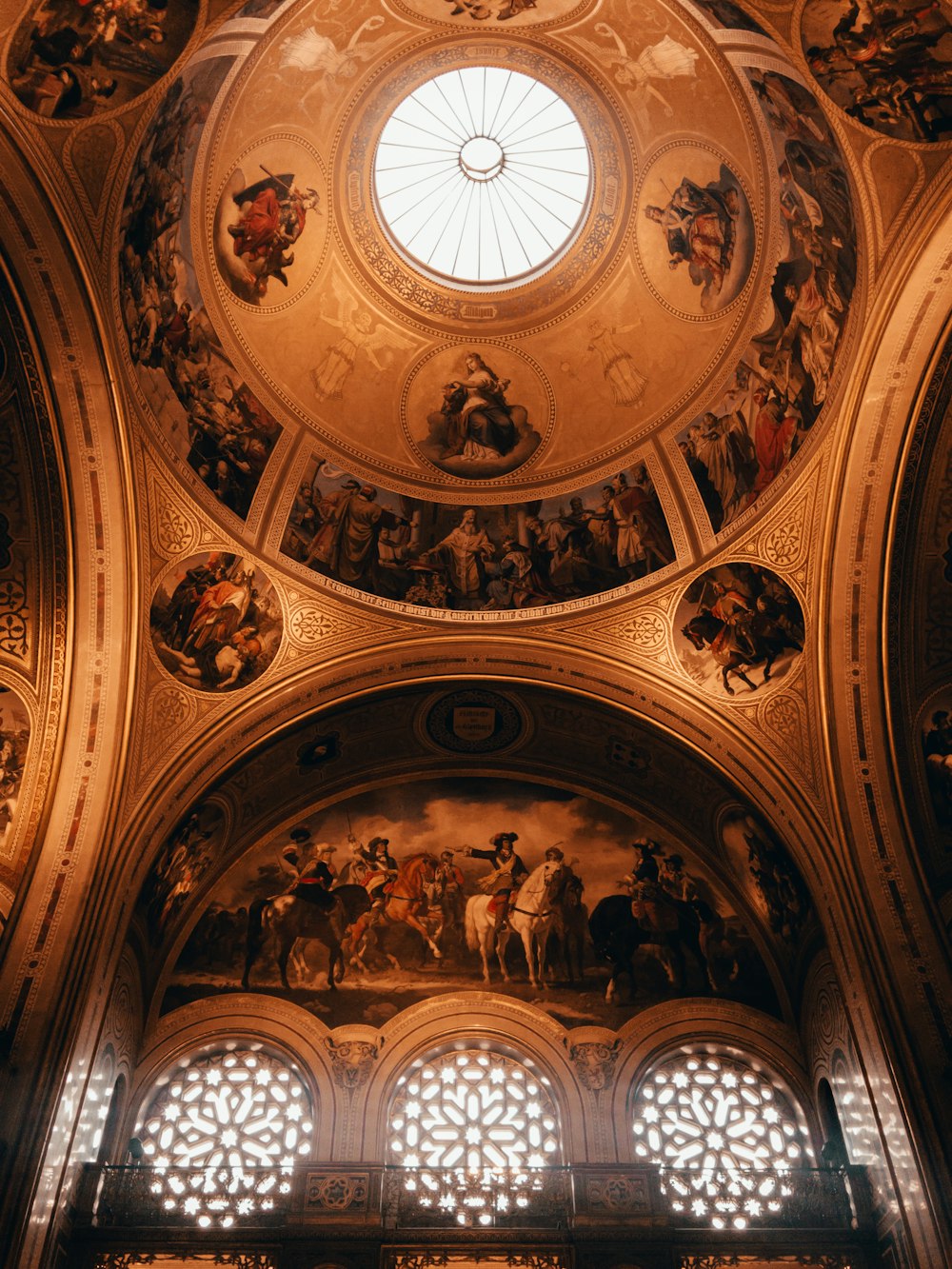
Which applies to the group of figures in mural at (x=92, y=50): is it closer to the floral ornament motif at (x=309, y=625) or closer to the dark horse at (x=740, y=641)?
the floral ornament motif at (x=309, y=625)

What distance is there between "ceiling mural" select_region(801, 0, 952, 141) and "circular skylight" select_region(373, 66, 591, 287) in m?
3.99

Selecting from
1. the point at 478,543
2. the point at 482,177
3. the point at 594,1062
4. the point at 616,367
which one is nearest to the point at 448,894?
the point at 594,1062

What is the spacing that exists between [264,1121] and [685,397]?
1045 cm

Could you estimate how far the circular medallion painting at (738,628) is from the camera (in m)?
14.0

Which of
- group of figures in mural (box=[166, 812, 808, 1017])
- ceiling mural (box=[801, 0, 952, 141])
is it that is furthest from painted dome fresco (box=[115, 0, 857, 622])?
group of figures in mural (box=[166, 812, 808, 1017])

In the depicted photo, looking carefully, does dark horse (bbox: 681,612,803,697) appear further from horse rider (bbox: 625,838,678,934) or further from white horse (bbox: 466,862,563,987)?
white horse (bbox: 466,862,563,987)

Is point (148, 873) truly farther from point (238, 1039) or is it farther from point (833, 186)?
point (833, 186)

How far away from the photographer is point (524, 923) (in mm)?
15344

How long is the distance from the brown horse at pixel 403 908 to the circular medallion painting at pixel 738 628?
4.61m

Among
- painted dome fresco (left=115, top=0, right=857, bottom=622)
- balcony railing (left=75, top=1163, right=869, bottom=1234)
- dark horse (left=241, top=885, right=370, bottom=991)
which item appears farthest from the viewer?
dark horse (left=241, top=885, right=370, bottom=991)

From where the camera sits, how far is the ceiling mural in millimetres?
11016

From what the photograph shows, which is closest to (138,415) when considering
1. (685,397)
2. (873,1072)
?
(685,397)

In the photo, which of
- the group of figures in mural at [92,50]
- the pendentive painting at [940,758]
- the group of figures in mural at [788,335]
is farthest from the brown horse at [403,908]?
the group of figures in mural at [92,50]

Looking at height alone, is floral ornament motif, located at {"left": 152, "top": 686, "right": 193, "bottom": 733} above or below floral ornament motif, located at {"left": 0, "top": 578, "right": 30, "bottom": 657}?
below
